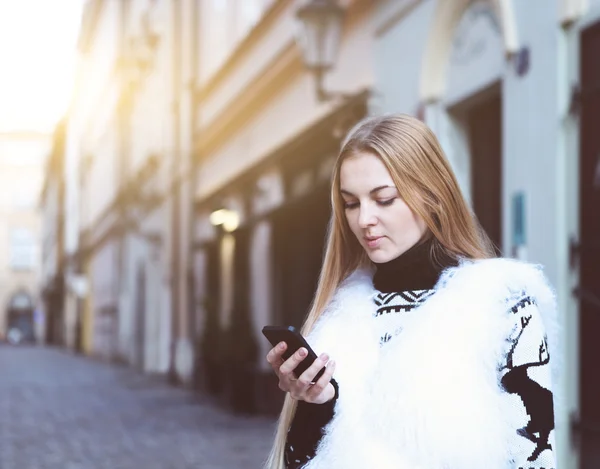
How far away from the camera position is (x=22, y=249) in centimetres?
7219

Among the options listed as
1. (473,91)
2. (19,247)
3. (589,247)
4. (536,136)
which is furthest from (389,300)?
(19,247)

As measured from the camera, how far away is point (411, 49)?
874 cm

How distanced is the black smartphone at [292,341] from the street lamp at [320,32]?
296 inches

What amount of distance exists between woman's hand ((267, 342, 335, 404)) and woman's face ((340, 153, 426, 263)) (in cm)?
27

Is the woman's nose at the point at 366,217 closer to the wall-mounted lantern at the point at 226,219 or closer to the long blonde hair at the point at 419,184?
the long blonde hair at the point at 419,184

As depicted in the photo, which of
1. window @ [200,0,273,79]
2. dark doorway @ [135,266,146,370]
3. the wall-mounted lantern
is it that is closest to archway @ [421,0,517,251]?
A: window @ [200,0,273,79]

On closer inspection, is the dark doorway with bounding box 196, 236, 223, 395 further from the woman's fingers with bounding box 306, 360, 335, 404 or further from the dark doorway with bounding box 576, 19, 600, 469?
the woman's fingers with bounding box 306, 360, 335, 404

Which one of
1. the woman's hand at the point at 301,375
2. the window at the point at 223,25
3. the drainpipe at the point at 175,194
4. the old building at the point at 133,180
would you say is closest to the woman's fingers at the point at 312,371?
the woman's hand at the point at 301,375

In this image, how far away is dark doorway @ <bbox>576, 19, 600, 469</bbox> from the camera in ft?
19.1

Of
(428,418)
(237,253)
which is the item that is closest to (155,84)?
(237,253)

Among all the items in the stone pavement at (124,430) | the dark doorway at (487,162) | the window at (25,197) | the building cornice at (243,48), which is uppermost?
the window at (25,197)

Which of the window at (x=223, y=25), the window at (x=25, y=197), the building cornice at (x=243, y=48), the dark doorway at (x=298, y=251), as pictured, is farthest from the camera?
the window at (x=25, y=197)

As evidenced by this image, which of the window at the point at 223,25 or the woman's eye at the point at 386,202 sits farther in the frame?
the window at the point at 223,25

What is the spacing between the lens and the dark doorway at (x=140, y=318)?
2471 centimetres
